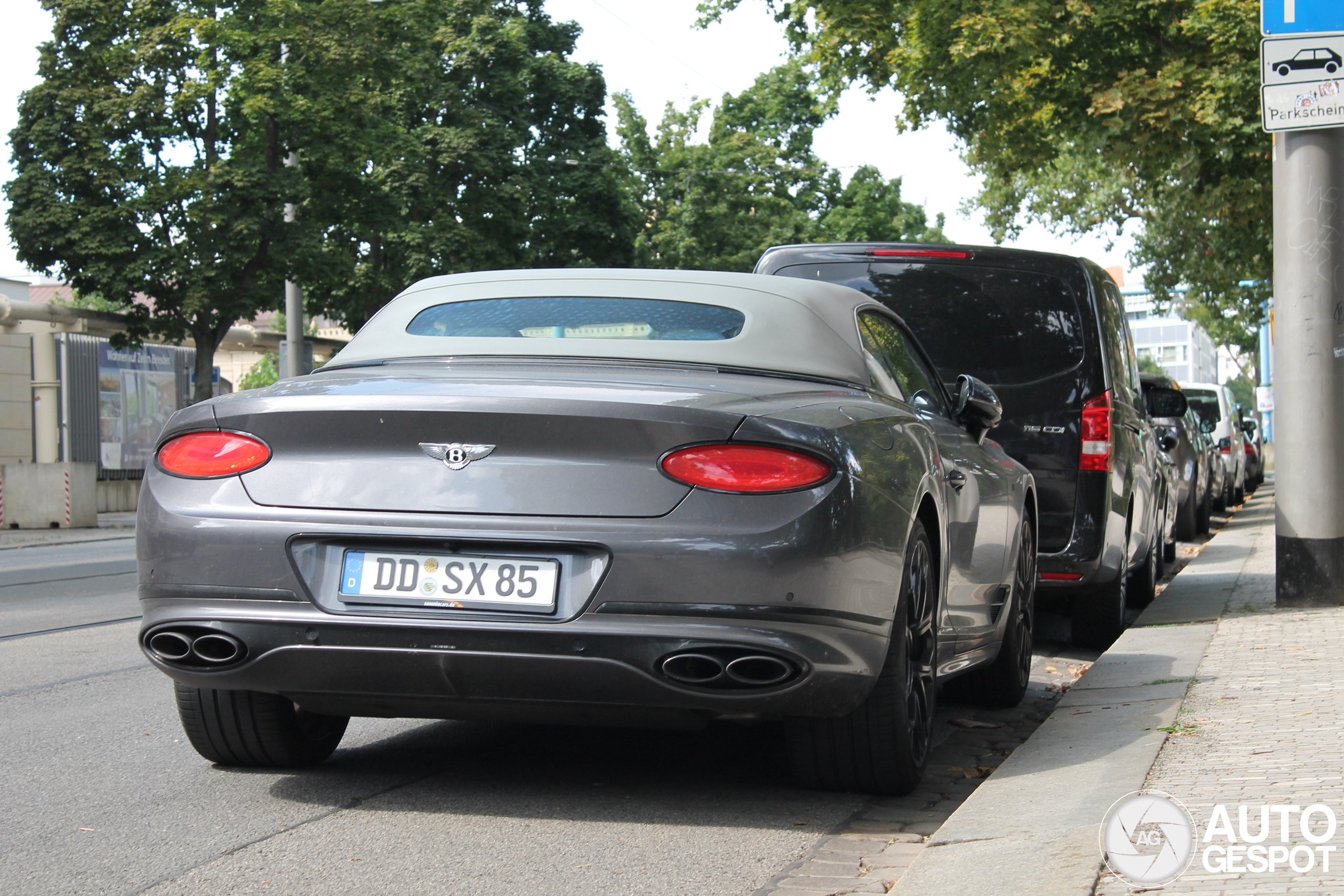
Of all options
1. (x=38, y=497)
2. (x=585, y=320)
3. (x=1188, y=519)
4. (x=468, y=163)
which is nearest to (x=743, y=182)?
(x=468, y=163)

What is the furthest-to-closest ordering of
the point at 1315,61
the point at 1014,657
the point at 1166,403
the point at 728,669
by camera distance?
the point at 1166,403, the point at 1315,61, the point at 1014,657, the point at 728,669

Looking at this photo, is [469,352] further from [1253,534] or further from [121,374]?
[121,374]

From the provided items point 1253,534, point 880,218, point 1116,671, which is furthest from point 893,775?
point 880,218

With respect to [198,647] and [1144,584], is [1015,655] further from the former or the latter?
[1144,584]

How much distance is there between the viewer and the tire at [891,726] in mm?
4277

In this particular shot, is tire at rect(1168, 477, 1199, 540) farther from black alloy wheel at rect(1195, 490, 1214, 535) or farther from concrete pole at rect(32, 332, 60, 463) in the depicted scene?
concrete pole at rect(32, 332, 60, 463)

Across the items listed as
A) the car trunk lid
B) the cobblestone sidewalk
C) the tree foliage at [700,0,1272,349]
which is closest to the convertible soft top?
the car trunk lid

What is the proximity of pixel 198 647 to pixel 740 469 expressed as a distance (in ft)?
4.93

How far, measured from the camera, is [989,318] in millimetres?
7762

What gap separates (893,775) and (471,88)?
36571mm

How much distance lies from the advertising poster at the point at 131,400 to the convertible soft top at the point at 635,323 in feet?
95.0

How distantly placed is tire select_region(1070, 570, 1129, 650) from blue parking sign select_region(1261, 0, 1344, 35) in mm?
2958

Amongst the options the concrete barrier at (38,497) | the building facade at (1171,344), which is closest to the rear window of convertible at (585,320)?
the concrete barrier at (38,497)

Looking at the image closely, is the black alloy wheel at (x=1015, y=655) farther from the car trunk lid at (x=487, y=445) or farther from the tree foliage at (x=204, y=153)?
the tree foliage at (x=204, y=153)
